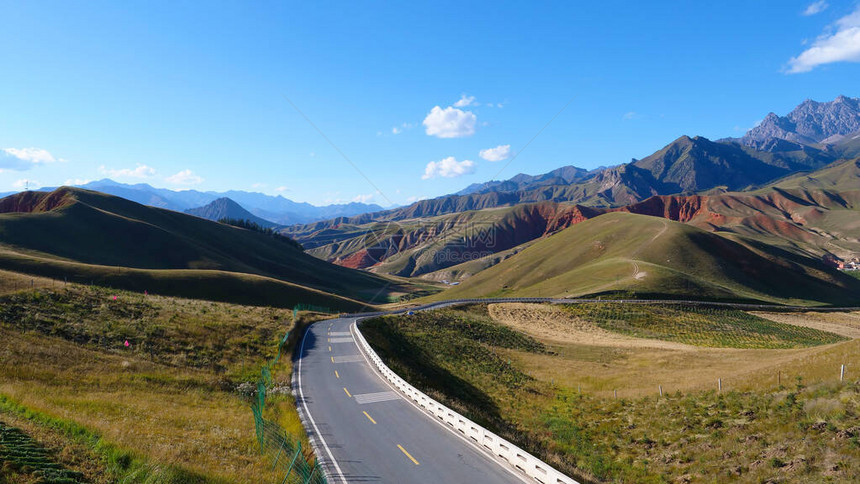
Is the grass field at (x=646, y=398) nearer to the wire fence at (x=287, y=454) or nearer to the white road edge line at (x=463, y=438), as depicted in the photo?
the white road edge line at (x=463, y=438)

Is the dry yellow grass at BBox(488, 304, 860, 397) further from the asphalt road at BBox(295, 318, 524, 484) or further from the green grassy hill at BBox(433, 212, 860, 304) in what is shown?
the green grassy hill at BBox(433, 212, 860, 304)

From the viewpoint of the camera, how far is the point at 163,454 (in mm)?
13094

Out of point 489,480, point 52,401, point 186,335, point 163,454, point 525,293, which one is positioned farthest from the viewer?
point 525,293

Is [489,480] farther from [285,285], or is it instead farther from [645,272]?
[645,272]

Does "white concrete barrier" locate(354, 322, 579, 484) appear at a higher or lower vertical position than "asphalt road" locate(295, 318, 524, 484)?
higher

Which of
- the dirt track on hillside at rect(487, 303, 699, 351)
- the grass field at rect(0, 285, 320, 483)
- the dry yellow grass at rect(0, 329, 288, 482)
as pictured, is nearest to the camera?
the grass field at rect(0, 285, 320, 483)

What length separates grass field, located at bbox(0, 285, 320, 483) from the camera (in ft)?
39.9

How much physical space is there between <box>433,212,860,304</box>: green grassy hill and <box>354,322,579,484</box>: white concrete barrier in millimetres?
71124

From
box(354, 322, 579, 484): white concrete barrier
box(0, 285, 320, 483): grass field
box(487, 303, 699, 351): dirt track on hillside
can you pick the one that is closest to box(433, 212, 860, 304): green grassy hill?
box(487, 303, 699, 351): dirt track on hillside

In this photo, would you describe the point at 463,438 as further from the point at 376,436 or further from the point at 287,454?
the point at 287,454

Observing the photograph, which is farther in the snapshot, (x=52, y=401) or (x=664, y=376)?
(x=664, y=376)

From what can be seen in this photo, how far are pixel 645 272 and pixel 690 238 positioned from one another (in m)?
39.8

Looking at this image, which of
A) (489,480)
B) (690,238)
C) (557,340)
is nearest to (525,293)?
(557,340)

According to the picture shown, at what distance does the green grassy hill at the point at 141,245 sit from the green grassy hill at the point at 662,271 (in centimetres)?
5387
